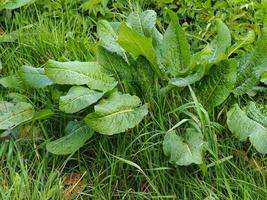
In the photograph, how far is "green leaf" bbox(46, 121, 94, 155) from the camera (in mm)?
2783

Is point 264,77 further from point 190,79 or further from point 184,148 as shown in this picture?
point 184,148

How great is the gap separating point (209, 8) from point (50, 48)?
936 millimetres

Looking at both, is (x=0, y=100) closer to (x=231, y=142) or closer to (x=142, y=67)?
(x=142, y=67)

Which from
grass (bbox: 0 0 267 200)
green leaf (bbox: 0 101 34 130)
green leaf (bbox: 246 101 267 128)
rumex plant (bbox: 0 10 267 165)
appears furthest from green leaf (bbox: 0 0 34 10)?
green leaf (bbox: 246 101 267 128)

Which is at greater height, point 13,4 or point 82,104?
point 13,4

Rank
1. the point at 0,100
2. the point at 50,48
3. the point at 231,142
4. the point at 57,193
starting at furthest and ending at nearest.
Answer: the point at 50,48 → the point at 0,100 → the point at 231,142 → the point at 57,193

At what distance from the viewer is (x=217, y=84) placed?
2900mm

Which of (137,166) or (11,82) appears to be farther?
(11,82)

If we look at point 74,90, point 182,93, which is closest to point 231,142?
point 182,93

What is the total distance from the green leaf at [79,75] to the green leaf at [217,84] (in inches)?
16.7

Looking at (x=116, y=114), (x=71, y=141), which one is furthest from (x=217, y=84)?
(x=71, y=141)

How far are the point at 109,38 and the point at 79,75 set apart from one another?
0.30m

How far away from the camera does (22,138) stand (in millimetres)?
2916

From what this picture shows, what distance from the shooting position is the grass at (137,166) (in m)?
2.66
